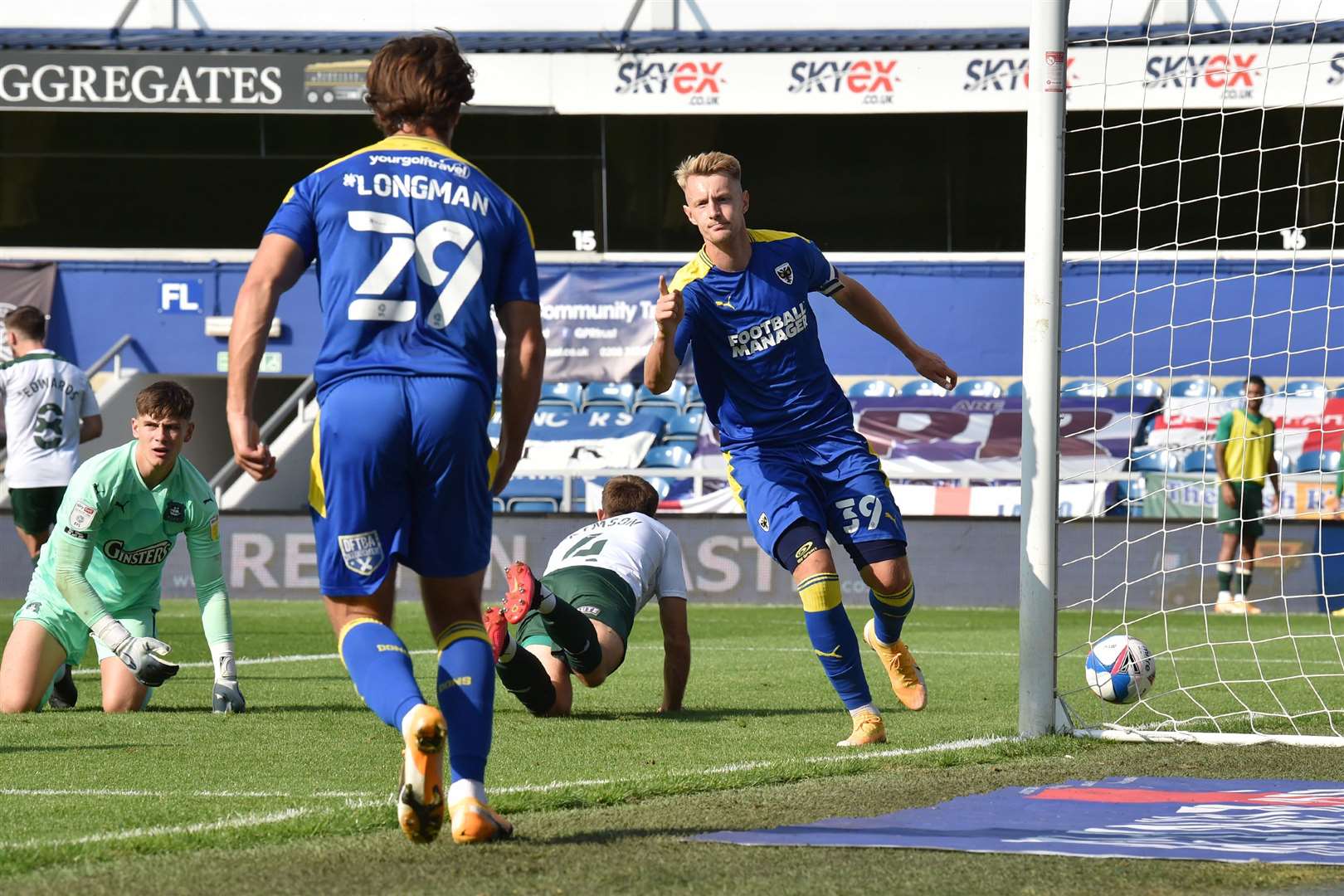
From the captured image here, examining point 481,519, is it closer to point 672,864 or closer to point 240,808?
point 672,864

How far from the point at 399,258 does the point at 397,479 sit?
1.68 feet

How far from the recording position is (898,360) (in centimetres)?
2133

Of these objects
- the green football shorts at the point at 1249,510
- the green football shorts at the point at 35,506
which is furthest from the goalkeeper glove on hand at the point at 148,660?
the green football shorts at the point at 1249,510

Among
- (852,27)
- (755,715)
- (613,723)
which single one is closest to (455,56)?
(613,723)

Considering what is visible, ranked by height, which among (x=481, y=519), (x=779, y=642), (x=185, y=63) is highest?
(x=185, y=63)

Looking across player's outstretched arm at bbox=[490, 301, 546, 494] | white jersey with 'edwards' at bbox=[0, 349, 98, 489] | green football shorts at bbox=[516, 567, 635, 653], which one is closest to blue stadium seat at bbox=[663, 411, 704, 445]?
white jersey with 'edwards' at bbox=[0, 349, 98, 489]

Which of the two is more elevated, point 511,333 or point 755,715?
point 511,333

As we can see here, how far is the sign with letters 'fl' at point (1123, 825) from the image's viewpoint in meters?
4.23

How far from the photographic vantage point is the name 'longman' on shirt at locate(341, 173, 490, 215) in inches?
164

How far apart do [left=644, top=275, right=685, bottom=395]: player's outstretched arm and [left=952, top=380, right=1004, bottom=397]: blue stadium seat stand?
14550 millimetres

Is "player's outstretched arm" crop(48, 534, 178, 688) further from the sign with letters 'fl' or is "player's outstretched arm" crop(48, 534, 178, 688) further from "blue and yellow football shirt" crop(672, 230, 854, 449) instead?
the sign with letters 'fl'

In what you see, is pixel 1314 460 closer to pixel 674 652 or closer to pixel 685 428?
pixel 685 428

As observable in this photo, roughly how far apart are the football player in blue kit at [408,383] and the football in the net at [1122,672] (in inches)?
137

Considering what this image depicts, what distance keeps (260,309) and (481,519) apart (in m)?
0.69
